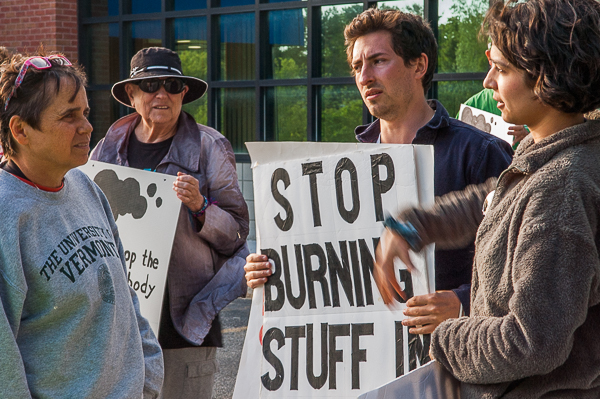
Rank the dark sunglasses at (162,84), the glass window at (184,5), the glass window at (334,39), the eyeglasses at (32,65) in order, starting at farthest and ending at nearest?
the glass window at (184,5)
the glass window at (334,39)
the dark sunglasses at (162,84)
the eyeglasses at (32,65)

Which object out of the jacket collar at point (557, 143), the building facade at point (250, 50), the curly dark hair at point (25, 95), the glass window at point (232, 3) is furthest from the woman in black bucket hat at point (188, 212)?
the glass window at point (232, 3)

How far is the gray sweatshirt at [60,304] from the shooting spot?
6.04 feet

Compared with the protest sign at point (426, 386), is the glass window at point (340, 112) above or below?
above

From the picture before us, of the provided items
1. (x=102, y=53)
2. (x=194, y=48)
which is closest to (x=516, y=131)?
(x=194, y=48)

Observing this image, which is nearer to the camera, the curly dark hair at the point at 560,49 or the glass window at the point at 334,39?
the curly dark hair at the point at 560,49

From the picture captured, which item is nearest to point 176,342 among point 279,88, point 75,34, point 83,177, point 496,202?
point 83,177

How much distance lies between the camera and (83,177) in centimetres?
229

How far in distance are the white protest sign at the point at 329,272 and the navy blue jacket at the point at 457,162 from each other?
0.17 metres

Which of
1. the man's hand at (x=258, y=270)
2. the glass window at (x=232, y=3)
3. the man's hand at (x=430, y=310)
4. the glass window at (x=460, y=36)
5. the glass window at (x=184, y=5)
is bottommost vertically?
the man's hand at (x=430, y=310)

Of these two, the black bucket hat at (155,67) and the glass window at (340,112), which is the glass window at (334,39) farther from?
the black bucket hat at (155,67)

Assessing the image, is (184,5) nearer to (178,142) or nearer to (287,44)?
(287,44)

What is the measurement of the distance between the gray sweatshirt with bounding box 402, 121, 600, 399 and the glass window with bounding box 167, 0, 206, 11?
9486mm

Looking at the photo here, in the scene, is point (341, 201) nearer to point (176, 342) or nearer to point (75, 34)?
point (176, 342)

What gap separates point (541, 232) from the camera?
1.37 meters
